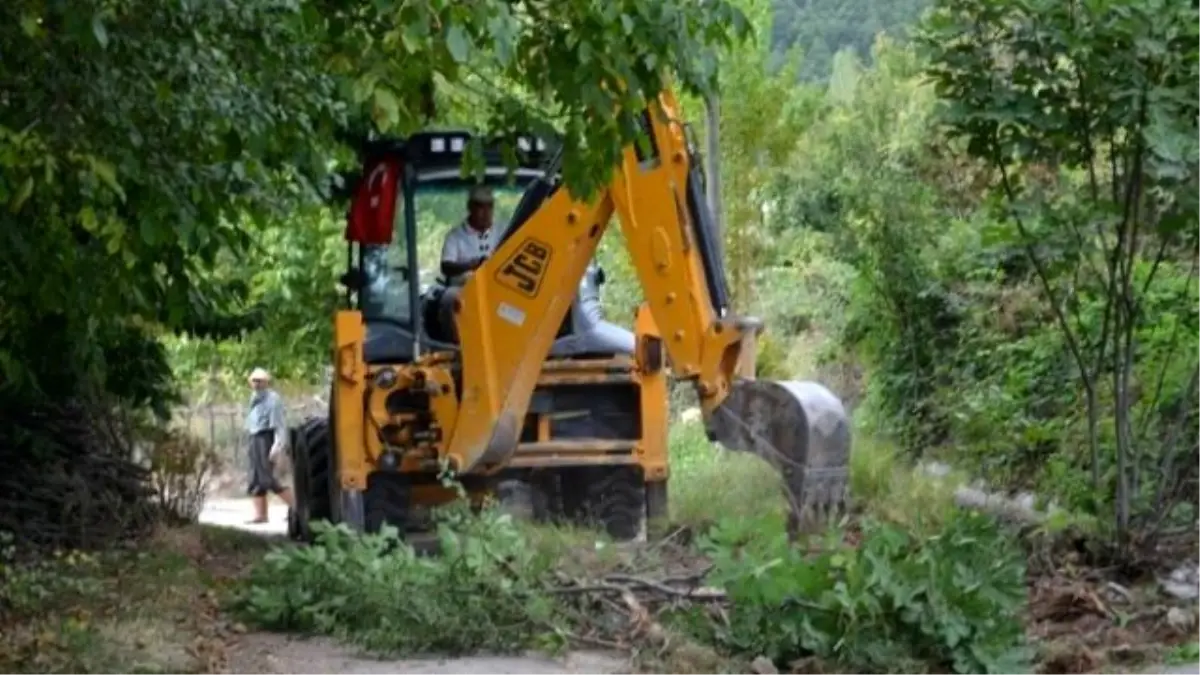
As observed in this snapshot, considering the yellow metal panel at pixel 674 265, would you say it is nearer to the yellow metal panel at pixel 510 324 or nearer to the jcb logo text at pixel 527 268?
the yellow metal panel at pixel 510 324

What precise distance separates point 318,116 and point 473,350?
416 centimetres

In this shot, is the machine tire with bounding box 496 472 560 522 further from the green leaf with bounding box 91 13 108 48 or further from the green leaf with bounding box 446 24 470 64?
the green leaf with bounding box 91 13 108 48

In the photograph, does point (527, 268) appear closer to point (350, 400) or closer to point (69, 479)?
point (350, 400)

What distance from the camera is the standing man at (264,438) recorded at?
897 inches

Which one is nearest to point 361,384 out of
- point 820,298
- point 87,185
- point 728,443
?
point 728,443

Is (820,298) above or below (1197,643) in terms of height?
above

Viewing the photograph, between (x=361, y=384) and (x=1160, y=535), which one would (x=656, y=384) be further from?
(x=1160, y=535)

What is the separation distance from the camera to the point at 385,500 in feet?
46.3

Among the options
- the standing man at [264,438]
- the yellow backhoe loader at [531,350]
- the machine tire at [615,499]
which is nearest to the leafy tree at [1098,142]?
the yellow backhoe loader at [531,350]

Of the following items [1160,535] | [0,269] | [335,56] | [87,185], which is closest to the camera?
[87,185]

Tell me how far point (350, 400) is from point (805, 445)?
367 cm

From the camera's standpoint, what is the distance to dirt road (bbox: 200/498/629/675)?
9.65 m

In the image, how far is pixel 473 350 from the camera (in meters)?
13.4

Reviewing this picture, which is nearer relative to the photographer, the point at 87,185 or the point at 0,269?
the point at 87,185
